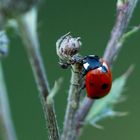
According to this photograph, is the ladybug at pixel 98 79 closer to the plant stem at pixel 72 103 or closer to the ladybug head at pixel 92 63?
the ladybug head at pixel 92 63

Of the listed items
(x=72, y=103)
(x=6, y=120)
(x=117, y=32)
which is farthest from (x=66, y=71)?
(x=6, y=120)

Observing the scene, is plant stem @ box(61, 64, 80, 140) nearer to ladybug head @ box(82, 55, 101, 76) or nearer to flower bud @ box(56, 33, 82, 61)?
flower bud @ box(56, 33, 82, 61)

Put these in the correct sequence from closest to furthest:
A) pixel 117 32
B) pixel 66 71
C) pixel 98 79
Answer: pixel 117 32 < pixel 98 79 < pixel 66 71

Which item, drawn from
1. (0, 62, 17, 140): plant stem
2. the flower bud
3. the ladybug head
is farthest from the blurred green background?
(0, 62, 17, 140): plant stem

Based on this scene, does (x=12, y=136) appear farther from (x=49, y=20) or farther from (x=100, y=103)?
(x=49, y=20)

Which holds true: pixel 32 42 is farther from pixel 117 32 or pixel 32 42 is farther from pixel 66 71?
Answer: pixel 66 71

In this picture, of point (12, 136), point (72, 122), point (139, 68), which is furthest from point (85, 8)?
point (12, 136)
